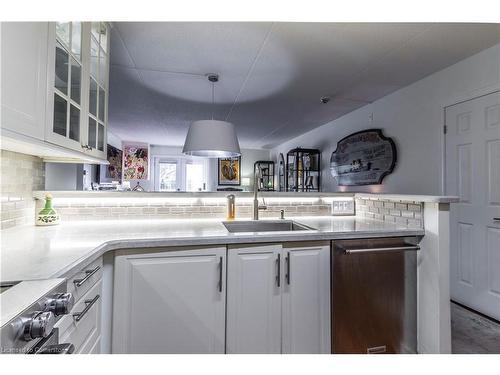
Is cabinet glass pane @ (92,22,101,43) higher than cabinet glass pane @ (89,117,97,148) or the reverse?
higher

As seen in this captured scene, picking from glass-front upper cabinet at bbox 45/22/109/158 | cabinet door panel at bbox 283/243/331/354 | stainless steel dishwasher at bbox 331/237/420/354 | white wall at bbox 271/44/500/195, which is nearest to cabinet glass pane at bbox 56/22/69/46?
glass-front upper cabinet at bbox 45/22/109/158

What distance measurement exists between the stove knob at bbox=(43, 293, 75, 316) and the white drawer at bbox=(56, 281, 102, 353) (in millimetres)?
185

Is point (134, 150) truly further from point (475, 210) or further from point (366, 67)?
point (475, 210)

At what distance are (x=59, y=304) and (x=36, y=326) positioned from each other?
92 mm

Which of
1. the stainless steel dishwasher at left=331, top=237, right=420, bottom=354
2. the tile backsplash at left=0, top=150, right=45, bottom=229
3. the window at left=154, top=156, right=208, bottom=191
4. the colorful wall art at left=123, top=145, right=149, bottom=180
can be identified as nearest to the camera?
the tile backsplash at left=0, top=150, right=45, bottom=229

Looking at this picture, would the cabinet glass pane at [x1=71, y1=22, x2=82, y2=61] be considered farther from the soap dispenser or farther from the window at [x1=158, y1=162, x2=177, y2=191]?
the window at [x1=158, y1=162, x2=177, y2=191]

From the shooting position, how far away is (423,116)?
266 centimetres

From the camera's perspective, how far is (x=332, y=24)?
5.71ft

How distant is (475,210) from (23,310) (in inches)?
117

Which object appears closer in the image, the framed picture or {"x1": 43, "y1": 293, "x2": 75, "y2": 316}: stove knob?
{"x1": 43, "y1": 293, "x2": 75, "y2": 316}: stove knob

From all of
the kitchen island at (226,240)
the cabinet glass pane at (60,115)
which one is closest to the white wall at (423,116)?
the kitchen island at (226,240)

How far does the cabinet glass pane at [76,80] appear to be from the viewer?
1213 mm

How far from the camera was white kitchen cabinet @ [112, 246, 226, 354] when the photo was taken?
3.77 ft
